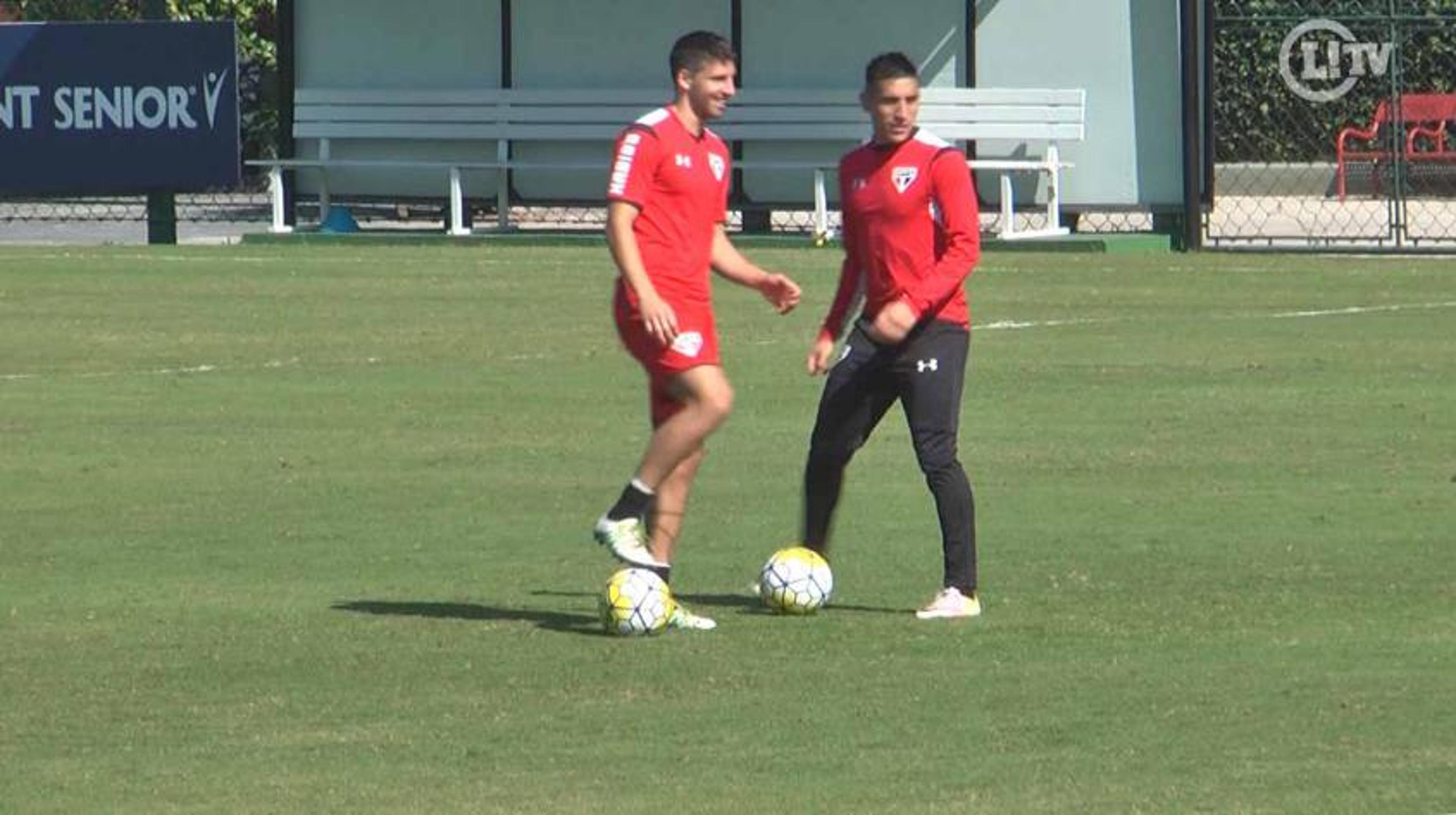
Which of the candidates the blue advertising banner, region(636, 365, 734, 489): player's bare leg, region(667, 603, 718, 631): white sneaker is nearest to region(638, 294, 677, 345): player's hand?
region(636, 365, 734, 489): player's bare leg

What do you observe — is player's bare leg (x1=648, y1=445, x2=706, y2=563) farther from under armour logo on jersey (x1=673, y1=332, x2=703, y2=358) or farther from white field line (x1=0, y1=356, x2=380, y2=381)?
white field line (x1=0, y1=356, x2=380, y2=381)

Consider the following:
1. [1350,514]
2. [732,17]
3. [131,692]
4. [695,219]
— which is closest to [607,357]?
[1350,514]

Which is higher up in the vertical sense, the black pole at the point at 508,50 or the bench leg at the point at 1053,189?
the black pole at the point at 508,50

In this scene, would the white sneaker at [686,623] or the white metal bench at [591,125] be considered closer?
the white sneaker at [686,623]

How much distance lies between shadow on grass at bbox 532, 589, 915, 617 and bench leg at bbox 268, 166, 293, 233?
22251 millimetres

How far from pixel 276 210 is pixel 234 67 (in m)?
1.50

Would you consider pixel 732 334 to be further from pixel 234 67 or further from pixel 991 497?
pixel 234 67

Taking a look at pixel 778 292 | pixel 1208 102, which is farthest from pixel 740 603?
pixel 1208 102

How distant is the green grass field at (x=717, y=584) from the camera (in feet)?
26.9

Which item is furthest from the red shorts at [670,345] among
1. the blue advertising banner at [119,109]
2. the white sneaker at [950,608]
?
the blue advertising banner at [119,109]

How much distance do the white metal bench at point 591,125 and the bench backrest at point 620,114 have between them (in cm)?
1

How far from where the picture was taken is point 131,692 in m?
9.35

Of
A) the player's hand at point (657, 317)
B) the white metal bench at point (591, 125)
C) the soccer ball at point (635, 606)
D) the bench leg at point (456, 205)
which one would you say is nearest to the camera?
the player's hand at point (657, 317)

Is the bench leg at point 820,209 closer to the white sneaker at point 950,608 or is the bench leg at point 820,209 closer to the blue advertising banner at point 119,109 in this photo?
the blue advertising banner at point 119,109
